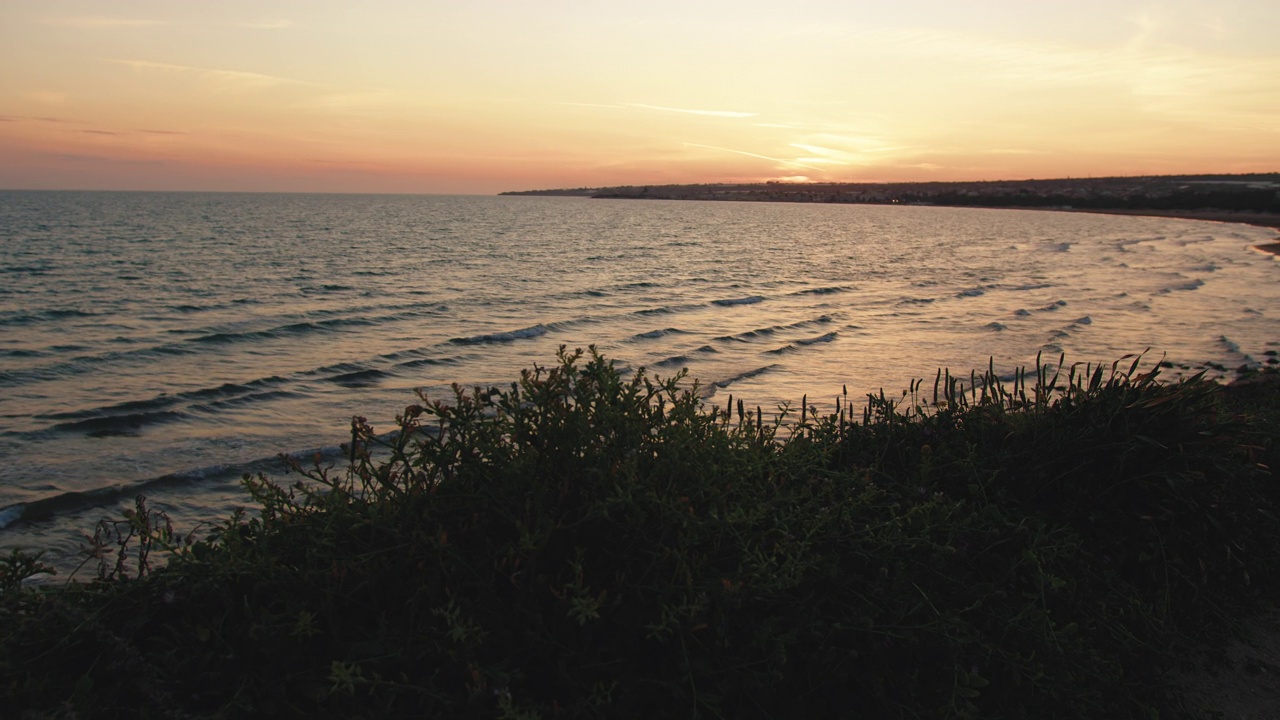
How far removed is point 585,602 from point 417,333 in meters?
17.0

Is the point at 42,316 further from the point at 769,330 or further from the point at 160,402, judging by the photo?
the point at 769,330

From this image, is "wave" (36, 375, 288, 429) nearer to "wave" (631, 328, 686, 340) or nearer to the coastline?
"wave" (631, 328, 686, 340)

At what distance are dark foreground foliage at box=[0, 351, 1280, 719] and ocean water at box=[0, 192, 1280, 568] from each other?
525 cm

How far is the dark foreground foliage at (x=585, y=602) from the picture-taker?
2664 mm

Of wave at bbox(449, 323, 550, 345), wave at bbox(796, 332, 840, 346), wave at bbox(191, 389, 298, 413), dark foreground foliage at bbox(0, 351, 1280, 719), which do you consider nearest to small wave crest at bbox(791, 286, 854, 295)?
wave at bbox(796, 332, 840, 346)

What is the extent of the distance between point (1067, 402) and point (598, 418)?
3492mm

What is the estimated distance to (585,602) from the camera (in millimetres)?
2623

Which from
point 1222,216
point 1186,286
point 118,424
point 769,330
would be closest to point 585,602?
point 118,424

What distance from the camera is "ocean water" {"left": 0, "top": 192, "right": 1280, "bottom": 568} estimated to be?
9898mm

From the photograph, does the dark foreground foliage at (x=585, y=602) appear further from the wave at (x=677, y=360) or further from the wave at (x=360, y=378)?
the wave at (x=677, y=360)

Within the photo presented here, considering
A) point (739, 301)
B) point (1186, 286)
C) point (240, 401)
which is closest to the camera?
point (240, 401)

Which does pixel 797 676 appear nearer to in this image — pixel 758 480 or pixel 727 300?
pixel 758 480

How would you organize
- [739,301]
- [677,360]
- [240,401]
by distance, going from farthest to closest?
[739,301], [677,360], [240,401]

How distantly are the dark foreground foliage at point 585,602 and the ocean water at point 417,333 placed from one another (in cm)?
525
